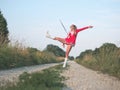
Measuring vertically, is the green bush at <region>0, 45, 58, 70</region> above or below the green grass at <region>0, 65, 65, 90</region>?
above

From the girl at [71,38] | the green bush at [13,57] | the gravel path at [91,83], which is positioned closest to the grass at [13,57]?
the green bush at [13,57]

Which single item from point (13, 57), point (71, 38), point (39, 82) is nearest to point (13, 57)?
point (13, 57)

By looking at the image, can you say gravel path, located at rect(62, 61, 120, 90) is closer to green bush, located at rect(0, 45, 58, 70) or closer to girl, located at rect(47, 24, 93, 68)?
girl, located at rect(47, 24, 93, 68)

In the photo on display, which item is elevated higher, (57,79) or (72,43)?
(72,43)

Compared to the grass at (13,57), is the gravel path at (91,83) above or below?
below

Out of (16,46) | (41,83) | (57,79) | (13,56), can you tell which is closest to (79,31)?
(57,79)

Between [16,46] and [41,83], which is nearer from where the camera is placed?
[41,83]

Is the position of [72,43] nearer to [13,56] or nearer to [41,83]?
[41,83]

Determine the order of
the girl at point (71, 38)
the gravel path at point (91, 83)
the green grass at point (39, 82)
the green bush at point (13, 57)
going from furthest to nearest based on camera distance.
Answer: the green bush at point (13, 57) → the girl at point (71, 38) → the gravel path at point (91, 83) → the green grass at point (39, 82)

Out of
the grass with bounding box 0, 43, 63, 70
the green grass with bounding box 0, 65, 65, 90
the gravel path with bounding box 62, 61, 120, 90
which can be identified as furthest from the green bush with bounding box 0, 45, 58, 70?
the green grass with bounding box 0, 65, 65, 90

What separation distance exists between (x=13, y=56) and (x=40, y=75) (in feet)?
33.9

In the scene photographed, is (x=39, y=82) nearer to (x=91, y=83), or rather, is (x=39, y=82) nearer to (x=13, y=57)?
(x=91, y=83)

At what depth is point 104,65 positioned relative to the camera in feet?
56.5

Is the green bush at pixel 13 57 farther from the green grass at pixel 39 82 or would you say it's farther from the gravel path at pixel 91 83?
the green grass at pixel 39 82
